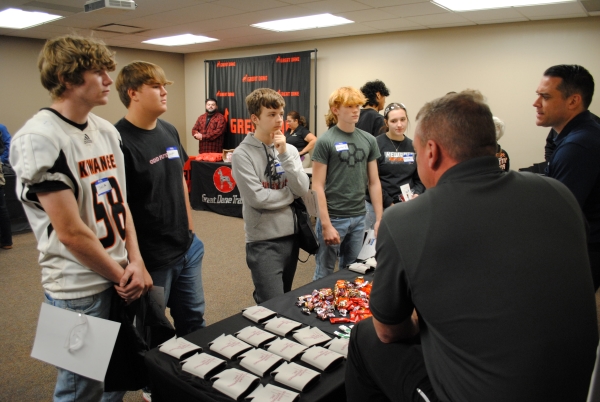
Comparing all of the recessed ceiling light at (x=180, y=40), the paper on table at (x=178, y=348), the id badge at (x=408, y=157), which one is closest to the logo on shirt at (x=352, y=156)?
the id badge at (x=408, y=157)

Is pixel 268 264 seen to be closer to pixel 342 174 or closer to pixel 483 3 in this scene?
pixel 342 174

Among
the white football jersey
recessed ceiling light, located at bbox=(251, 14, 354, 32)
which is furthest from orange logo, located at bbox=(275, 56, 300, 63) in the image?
the white football jersey

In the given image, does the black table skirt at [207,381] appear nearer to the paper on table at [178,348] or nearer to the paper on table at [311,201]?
the paper on table at [178,348]

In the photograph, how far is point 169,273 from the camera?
189 centimetres

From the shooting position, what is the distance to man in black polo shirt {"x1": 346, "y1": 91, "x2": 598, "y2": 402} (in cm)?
88

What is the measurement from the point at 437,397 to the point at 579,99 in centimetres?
179

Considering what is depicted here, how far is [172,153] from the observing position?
1867 millimetres

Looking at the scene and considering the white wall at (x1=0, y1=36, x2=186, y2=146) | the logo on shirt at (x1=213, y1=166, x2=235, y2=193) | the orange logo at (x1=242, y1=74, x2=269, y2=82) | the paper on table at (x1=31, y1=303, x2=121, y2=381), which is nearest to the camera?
the paper on table at (x1=31, y1=303, x2=121, y2=381)

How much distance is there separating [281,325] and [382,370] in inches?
18.7

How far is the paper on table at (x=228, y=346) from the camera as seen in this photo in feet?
4.50

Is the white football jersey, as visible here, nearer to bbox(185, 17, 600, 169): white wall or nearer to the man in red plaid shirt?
bbox(185, 17, 600, 169): white wall

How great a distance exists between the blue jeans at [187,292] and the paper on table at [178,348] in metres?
0.52

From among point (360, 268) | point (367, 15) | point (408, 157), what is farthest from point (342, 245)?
point (367, 15)

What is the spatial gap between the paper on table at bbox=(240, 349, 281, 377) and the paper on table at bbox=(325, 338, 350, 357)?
187 mm
